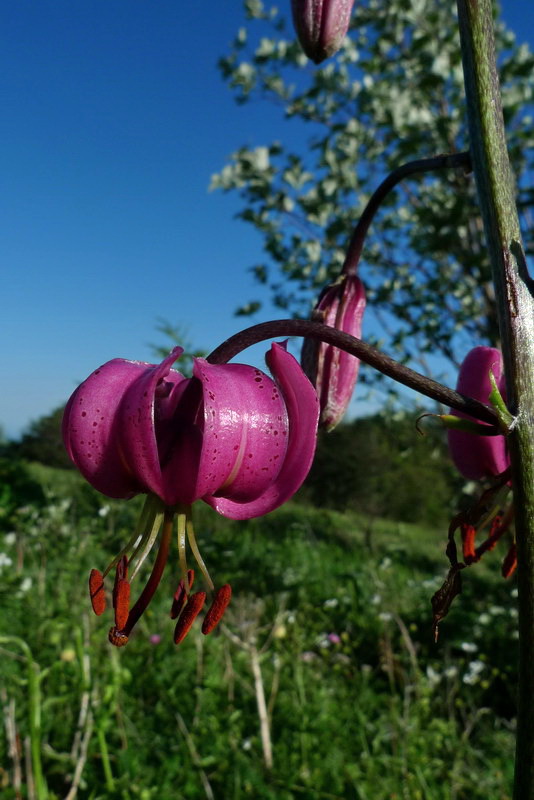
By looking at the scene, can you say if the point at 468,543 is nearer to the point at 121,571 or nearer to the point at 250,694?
the point at 121,571

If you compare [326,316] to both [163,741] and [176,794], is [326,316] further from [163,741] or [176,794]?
[163,741]

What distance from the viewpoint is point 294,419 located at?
0.60 meters

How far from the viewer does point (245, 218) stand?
13.3ft

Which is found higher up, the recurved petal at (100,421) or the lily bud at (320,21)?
the lily bud at (320,21)

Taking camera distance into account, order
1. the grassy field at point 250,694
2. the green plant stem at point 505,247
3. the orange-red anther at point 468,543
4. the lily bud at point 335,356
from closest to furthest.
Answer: the green plant stem at point 505,247 < the orange-red anther at point 468,543 < the lily bud at point 335,356 < the grassy field at point 250,694

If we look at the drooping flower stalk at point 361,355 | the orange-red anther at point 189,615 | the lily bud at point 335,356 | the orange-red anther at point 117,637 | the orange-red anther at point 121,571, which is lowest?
the orange-red anther at point 117,637

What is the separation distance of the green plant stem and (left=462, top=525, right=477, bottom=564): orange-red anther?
0.11 m

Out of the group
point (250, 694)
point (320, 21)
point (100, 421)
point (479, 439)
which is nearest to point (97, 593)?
point (100, 421)

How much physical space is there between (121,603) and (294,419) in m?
0.23

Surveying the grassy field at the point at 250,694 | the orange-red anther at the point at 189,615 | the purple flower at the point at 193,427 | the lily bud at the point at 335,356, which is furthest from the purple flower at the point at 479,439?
the grassy field at the point at 250,694

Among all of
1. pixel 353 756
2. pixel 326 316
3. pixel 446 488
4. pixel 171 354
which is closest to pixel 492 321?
pixel 353 756

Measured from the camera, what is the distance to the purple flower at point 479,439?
72cm

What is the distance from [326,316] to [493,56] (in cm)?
32

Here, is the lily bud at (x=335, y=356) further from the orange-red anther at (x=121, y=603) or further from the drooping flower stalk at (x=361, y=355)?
the orange-red anther at (x=121, y=603)
